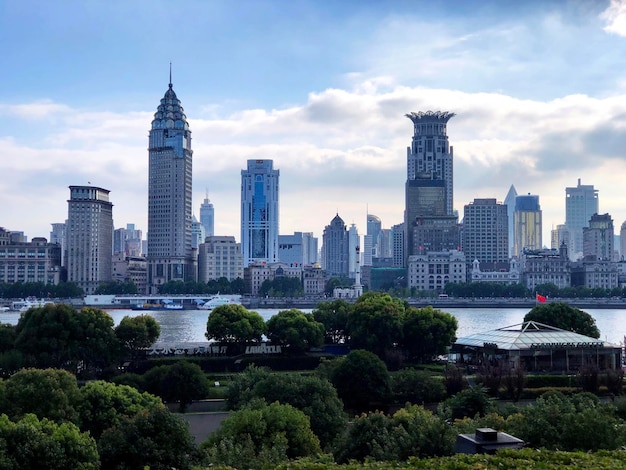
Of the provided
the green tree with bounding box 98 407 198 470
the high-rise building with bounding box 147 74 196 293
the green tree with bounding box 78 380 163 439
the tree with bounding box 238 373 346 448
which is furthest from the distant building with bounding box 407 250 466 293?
the green tree with bounding box 98 407 198 470

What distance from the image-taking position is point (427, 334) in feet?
181

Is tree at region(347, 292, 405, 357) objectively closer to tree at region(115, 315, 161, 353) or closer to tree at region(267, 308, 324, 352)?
tree at region(267, 308, 324, 352)

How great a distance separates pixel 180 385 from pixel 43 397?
984cm

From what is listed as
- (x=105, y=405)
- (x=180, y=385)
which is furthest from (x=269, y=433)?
(x=180, y=385)

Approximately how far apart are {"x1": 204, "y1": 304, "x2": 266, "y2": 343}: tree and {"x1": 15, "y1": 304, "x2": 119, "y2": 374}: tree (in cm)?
928

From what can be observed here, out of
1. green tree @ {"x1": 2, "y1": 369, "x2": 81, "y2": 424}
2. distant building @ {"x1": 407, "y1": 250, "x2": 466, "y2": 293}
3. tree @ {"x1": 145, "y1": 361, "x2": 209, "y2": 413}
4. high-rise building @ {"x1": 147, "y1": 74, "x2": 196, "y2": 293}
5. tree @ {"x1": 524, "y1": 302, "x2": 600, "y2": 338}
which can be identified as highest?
high-rise building @ {"x1": 147, "y1": 74, "x2": 196, "y2": 293}

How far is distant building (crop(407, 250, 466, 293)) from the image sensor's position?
619 feet

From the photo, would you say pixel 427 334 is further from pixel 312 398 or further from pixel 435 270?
pixel 435 270

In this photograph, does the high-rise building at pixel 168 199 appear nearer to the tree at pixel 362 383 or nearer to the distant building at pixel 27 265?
the distant building at pixel 27 265

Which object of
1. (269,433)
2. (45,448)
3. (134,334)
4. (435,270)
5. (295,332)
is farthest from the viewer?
(435,270)

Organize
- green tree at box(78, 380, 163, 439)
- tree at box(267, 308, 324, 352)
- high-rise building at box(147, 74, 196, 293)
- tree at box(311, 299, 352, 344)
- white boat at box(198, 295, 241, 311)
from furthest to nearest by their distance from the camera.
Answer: high-rise building at box(147, 74, 196, 293) < white boat at box(198, 295, 241, 311) < tree at box(311, 299, 352, 344) < tree at box(267, 308, 324, 352) < green tree at box(78, 380, 163, 439)

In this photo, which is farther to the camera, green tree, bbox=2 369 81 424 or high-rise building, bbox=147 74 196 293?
high-rise building, bbox=147 74 196 293

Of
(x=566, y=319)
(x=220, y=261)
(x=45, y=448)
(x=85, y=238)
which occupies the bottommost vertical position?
(x=45, y=448)

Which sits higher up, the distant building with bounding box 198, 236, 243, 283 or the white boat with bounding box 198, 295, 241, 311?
the distant building with bounding box 198, 236, 243, 283
